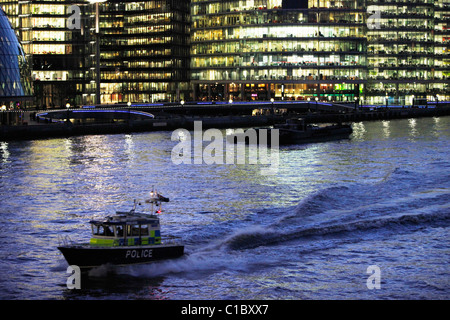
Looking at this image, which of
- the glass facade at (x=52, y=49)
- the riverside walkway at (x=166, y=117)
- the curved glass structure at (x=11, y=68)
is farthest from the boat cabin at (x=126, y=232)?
the glass facade at (x=52, y=49)

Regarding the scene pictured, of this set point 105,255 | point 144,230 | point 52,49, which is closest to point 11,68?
point 52,49

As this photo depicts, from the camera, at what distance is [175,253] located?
39.8m

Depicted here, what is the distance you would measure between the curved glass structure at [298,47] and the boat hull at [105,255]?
499 ft

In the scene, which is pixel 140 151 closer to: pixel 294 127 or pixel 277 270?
pixel 294 127

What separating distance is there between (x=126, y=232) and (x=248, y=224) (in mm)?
12457

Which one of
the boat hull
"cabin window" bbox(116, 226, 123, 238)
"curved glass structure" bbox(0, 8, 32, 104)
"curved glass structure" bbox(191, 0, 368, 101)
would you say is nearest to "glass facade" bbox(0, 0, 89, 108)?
"curved glass structure" bbox(191, 0, 368, 101)

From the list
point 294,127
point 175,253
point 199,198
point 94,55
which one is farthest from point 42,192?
point 94,55

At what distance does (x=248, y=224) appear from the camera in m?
49.2

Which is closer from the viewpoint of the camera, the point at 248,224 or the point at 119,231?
the point at 119,231

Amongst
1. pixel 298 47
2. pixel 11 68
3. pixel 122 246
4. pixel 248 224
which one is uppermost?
pixel 298 47

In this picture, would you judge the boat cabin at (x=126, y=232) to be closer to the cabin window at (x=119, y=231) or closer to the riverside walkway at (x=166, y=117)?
the cabin window at (x=119, y=231)

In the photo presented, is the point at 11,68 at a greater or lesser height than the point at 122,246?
greater

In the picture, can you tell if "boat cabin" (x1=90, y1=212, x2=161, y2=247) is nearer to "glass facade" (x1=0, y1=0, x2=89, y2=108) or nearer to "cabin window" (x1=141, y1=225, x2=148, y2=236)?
"cabin window" (x1=141, y1=225, x2=148, y2=236)

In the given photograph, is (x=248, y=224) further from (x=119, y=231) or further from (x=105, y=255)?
(x=105, y=255)
